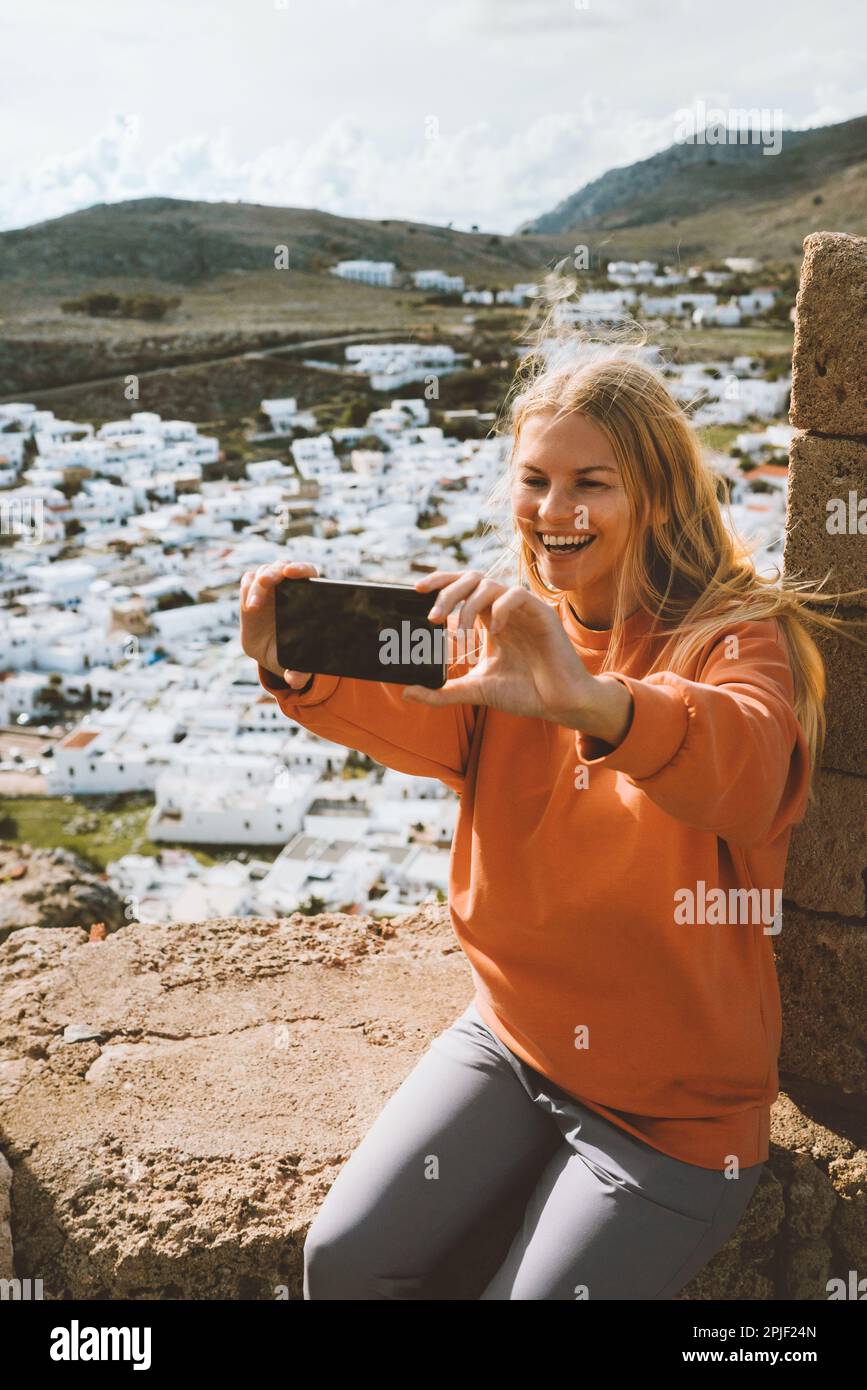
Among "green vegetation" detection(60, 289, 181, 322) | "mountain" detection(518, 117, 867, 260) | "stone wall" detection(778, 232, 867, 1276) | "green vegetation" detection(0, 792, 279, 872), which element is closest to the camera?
"stone wall" detection(778, 232, 867, 1276)

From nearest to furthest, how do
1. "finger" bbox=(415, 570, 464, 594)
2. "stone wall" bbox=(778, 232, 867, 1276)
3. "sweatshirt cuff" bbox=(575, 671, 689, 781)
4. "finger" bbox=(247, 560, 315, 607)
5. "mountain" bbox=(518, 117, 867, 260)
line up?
1. "sweatshirt cuff" bbox=(575, 671, 689, 781)
2. "finger" bbox=(415, 570, 464, 594)
3. "finger" bbox=(247, 560, 315, 607)
4. "stone wall" bbox=(778, 232, 867, 1276)
5. "mountain" bbox=(518, 117, 867, 260)

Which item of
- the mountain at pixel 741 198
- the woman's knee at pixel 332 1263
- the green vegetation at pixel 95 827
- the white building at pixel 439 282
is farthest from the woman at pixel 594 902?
the white building at pixel 439 282

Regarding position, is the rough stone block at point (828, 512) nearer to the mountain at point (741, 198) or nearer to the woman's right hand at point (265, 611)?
the woman's right hand at point (265, 611)

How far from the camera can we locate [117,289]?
53.4 m

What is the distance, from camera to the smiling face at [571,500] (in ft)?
5.81

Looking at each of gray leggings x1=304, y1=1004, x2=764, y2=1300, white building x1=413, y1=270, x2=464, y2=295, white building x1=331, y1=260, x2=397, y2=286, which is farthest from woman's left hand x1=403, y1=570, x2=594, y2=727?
white building x1=413, y1=270, x2=464, y2=295

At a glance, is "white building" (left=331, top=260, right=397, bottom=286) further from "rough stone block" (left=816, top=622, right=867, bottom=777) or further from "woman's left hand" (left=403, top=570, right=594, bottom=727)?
"woman's left hand" (left=403, top=570, right=594, bottom=727)

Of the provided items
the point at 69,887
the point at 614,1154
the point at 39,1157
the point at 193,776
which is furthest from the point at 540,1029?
the point at 193,776

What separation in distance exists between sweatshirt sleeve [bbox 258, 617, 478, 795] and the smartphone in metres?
0.12

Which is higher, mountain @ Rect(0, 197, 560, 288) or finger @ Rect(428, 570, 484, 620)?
mountain @ Rect(0, 197, 560, 288)

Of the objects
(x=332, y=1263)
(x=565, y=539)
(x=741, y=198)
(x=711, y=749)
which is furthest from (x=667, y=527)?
(x=741, y=198)

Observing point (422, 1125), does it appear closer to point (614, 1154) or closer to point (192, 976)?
point (614, 1154)

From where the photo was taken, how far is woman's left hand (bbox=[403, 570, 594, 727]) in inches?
56.1
